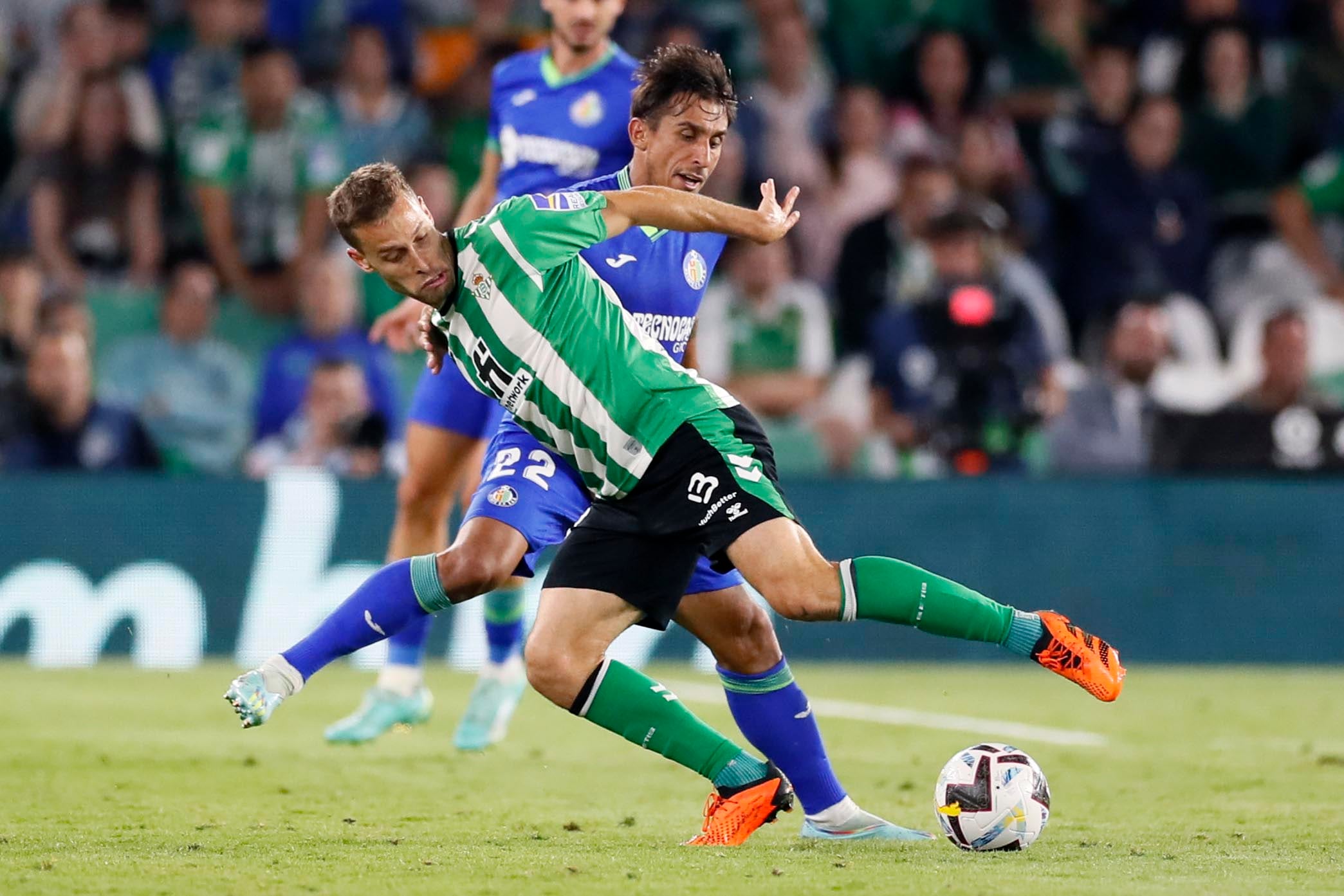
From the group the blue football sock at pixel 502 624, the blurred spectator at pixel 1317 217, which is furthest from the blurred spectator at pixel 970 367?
the blue football sock at pixel 502 624

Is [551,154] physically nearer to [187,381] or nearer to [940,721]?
[940,721]

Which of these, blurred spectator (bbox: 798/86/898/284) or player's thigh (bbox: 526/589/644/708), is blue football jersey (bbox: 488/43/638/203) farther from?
blurred spectator (bbox: 798/86/898/284)

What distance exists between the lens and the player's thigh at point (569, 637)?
5.08 metres

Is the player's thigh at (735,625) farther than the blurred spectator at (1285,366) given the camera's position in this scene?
No

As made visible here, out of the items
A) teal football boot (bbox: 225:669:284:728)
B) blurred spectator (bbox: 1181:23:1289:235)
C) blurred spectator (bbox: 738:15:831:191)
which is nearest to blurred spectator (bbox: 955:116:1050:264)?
blurred spectator (bbox: 738:15:831:191)

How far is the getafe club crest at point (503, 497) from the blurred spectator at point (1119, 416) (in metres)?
6.19

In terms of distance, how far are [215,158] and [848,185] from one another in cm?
444

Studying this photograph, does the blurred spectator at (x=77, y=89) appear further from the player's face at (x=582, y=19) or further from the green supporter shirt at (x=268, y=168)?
the player's face at (x=582, y=19)

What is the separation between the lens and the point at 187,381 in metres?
12.0

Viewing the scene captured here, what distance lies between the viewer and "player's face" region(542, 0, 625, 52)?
693 cm

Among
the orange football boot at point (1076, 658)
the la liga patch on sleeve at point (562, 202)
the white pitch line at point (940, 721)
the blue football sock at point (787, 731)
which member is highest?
the la liga patch on sleeve at point (562, 202)

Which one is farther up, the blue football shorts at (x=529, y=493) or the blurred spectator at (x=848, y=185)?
the blurred spectator at (x=848, y=185)

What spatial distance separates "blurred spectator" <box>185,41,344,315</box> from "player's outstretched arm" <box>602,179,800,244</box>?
25.9ft

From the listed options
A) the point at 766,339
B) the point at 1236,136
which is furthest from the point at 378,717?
the point at 1236,136
